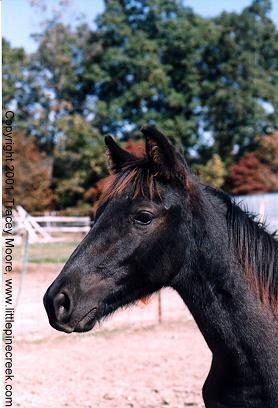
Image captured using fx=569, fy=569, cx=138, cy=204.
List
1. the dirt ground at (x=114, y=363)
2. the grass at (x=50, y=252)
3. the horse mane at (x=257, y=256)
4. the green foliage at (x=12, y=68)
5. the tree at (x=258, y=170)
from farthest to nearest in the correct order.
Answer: the green foliage at (x=12, y=68)
the tree at (x=258, y=170)
the grass at (x=50, y=252)
the dirt ground at (x=114, y=363)
the horse mane at (x=257, y=256)

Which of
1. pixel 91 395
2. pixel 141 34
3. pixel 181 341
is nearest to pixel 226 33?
pixel 141 34

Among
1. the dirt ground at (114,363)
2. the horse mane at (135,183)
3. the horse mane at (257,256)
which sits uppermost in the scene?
the horse mane at (135,183)

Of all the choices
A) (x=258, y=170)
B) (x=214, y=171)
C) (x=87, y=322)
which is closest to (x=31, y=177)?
(x=214, y=171)

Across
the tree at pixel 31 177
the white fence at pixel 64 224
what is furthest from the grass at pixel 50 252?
the tree at pixel 31 177

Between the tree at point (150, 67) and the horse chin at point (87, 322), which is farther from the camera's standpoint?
the tree at point (150, 67)

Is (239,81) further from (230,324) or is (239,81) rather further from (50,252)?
(230,324)

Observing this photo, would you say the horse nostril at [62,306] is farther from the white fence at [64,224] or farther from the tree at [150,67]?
the tree at [150,67]

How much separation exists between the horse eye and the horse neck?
29 centimetres

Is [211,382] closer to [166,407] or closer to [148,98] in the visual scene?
[166,407]

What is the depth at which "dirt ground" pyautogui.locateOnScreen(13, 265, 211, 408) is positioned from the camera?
5980mm

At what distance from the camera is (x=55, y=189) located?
35.3 meters

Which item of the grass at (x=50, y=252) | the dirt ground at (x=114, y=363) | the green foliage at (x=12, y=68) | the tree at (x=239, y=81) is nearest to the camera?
the dirt ground at (x=114, y=363)

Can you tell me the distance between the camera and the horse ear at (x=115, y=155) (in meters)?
2.91

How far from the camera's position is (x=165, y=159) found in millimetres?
2631
